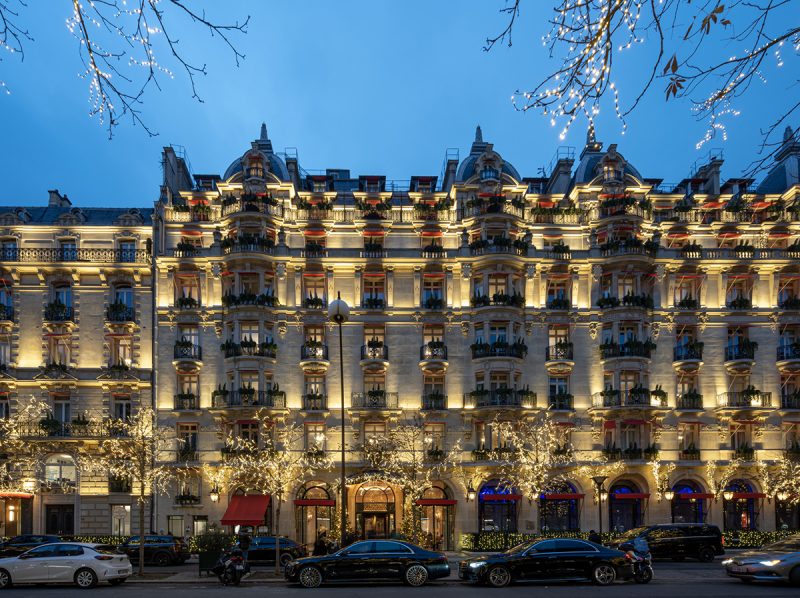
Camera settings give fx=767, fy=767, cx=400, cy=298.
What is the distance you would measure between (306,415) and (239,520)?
24.7 feet

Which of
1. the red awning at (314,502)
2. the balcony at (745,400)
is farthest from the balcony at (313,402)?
the balcony at (745,400)

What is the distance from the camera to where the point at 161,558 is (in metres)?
35.4

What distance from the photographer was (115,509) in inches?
1764

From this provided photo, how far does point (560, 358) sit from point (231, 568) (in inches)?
1048

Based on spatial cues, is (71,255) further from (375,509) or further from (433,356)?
(375,509)

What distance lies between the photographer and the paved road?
21.3 metres

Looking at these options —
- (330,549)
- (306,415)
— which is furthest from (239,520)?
(330,549)

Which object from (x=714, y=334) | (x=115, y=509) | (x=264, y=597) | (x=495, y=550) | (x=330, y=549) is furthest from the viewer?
(x=714, y=334)

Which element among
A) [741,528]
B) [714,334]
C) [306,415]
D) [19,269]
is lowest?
[741,528]

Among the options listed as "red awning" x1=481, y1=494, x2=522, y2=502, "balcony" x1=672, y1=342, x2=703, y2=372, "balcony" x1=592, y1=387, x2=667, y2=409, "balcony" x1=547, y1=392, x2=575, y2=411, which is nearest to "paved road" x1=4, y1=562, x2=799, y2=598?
"red awning" x1=481, y1=494, x2=522, y2=502

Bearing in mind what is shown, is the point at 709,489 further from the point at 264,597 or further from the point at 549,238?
the point at 264,597

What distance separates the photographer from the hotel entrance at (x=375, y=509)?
45625mm

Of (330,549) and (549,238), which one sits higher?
(549,238)

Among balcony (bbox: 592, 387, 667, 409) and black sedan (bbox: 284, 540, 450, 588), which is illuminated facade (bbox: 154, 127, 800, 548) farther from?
black sedan (bbox: 284, 540, 450, 588)
